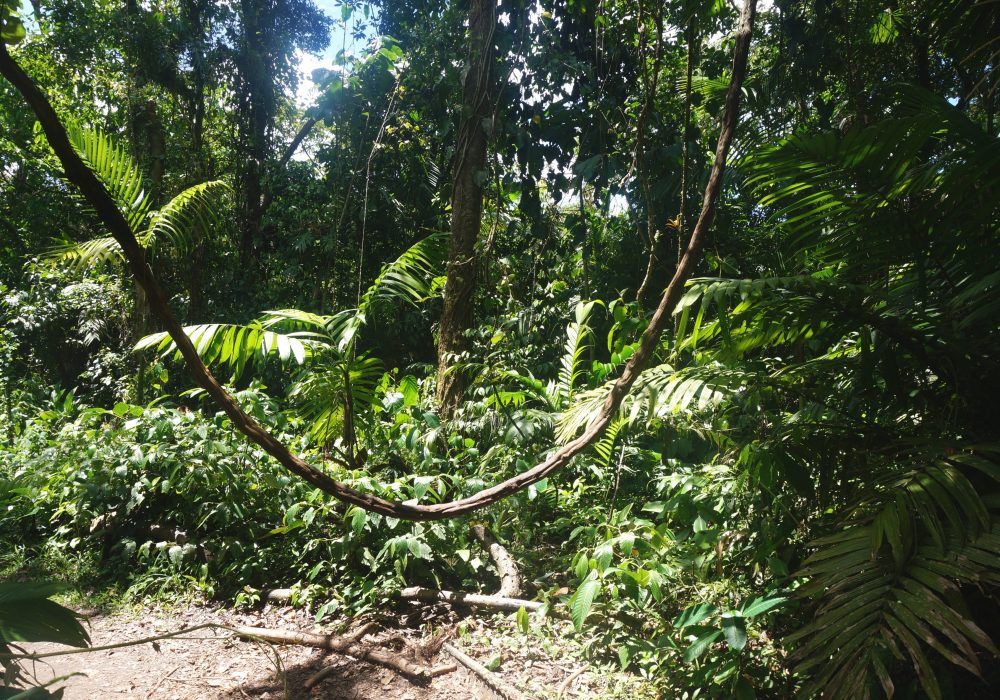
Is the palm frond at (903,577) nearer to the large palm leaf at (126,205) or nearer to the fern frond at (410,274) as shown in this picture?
the fern frond at (410,274)

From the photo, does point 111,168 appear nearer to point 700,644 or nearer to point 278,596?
point 278,596

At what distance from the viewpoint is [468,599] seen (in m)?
2.70

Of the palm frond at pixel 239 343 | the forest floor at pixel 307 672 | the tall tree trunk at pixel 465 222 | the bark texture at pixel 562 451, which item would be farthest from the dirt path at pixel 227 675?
the tall tree trunk at pixel 465 222

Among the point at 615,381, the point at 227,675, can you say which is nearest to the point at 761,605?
the point at 615,381

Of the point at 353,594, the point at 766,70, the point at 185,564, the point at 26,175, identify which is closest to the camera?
the point at 353,594

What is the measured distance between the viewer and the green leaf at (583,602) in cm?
203

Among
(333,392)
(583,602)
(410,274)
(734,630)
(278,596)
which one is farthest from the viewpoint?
(410,274)

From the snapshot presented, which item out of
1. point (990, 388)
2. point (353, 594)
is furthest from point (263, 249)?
point (990, 388)

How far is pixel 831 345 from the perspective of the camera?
252 cm

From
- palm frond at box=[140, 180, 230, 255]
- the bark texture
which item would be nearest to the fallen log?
the bark texture

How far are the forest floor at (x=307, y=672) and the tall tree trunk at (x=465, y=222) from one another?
178cm

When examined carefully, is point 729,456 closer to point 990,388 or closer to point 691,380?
point 691,380

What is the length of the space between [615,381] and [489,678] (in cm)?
111

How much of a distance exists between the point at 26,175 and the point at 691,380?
10416 mm
